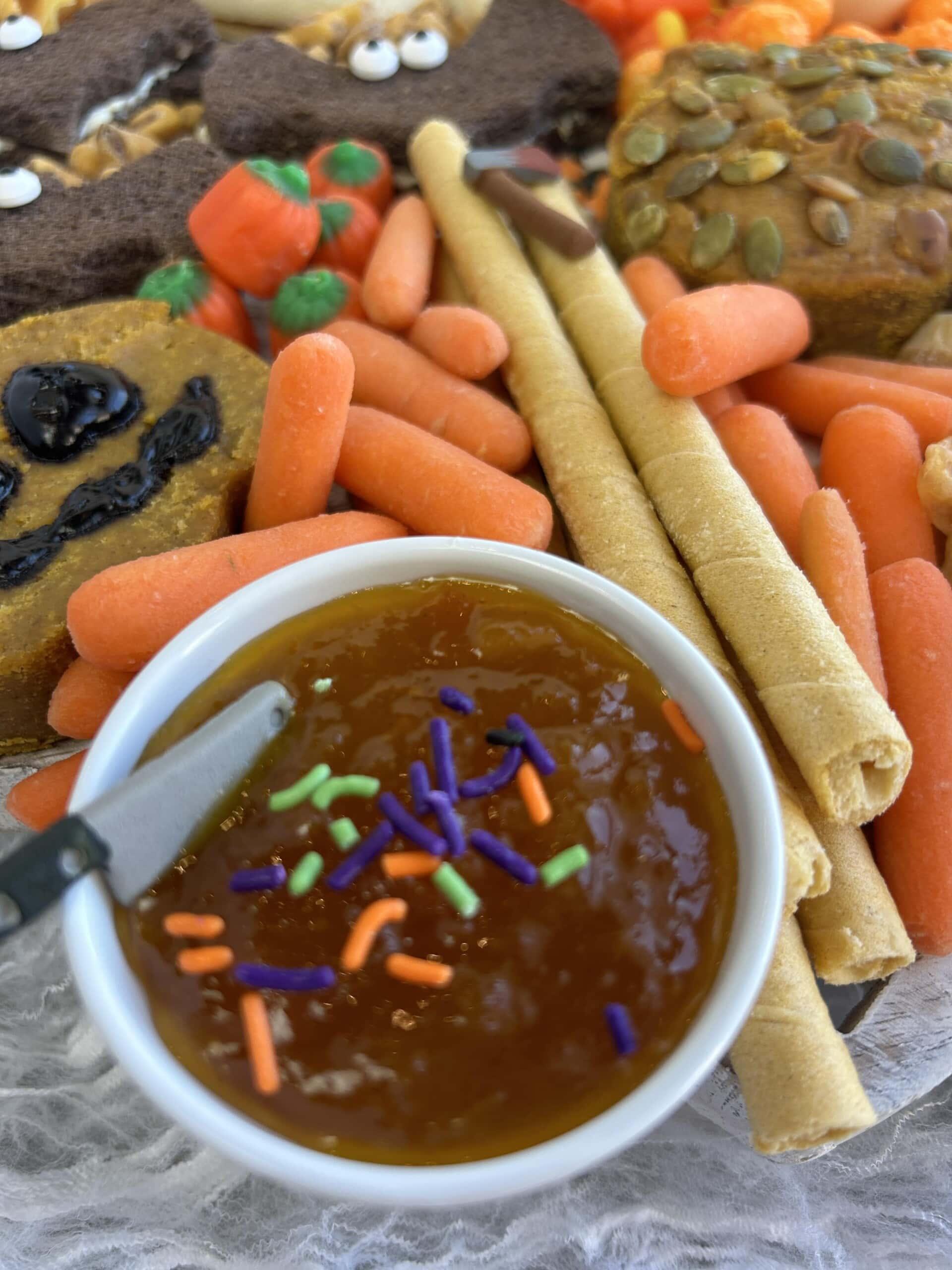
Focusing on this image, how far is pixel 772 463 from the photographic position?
1.33m

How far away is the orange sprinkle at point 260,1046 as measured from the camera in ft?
2.44

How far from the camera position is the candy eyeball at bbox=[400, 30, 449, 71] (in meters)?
1.88

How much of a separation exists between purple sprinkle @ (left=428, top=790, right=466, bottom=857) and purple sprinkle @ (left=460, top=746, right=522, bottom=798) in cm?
2

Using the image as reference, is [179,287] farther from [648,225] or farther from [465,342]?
[648,225]

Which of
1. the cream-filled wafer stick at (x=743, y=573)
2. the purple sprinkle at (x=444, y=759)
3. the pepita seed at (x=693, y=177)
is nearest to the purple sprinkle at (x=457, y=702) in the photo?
the purple sprinkle at (x=444, y=759)

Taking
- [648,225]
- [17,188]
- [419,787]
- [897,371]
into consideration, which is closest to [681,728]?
[419,787]

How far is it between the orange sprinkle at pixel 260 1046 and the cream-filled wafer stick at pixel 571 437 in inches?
19.0

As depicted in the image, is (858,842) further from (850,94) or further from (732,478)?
(850,94)

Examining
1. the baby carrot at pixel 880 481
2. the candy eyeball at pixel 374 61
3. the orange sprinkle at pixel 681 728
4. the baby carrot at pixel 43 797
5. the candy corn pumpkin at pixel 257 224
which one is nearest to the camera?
the orange sprinkle at pixel 681 728

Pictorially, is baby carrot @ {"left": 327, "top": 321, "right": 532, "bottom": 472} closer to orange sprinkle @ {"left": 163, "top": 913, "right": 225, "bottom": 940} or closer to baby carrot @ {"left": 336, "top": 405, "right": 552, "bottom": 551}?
baby carrot @ {"left": 336, "top": 405, "right": 552, "bottom": 551}

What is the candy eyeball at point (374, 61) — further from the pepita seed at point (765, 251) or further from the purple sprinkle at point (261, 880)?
the purple sprinkle at point (261, 880)

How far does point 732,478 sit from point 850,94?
2.50 feet

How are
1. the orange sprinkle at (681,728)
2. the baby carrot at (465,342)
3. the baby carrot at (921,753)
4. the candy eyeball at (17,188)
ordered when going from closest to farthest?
the orange sprinkle at (681,728)
the baby carrot at (921,753)
the baby carrot at (465,342)
the candy eyeball at (17,188)

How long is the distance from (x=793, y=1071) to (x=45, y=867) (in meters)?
0.68
